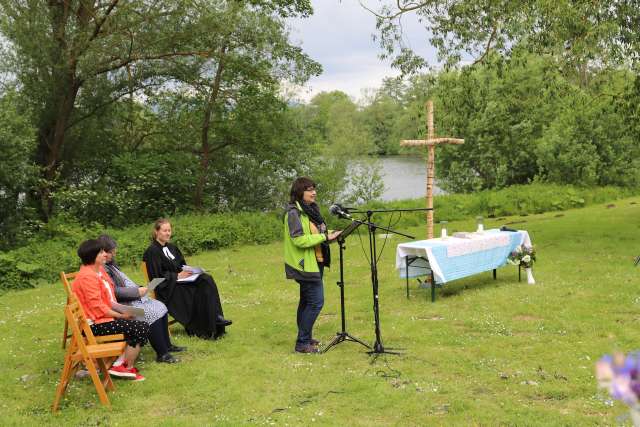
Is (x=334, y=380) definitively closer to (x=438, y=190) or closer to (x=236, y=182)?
(x=236, y=182)

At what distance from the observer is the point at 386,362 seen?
691cm

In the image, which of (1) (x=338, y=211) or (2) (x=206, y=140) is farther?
(2) (x=206, y=140)

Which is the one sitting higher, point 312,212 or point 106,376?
point 312,212

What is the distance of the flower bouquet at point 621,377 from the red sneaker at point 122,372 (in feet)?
18.8

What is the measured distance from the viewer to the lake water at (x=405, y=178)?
32.9 meters

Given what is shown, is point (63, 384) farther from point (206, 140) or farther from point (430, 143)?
point (206, 140)

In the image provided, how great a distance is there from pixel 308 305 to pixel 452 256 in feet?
10.5

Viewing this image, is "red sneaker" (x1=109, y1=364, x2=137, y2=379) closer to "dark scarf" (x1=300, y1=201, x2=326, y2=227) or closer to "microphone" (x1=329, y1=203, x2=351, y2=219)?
"dark scarf" (x1=300, y1=201, x2=326, y2=227)

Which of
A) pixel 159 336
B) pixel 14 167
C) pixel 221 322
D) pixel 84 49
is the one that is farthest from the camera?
pixel 84 49

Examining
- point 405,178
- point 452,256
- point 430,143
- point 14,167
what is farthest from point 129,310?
point 405,178

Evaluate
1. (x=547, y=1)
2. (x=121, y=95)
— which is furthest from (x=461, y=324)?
(x=121, y=95)

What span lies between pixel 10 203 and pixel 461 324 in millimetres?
12301

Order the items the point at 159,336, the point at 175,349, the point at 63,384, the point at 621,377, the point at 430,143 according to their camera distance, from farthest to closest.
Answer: the point at 430,143 < the point at 175,349 < the point at 159,336 < the point at 63,384 < the point at 621,377

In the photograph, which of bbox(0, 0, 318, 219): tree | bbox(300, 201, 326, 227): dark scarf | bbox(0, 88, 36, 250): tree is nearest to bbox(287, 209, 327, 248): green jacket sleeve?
bbox(300, 201, 326, 227): dark scarf
